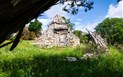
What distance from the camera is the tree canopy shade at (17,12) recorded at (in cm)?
160

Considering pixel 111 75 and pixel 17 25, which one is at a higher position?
pixel 17 25

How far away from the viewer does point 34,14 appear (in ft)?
5.67

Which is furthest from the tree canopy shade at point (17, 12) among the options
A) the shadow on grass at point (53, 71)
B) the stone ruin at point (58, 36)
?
the stone ruin at point (58, 36)

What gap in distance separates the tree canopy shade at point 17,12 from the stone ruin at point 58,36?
37.8 meters

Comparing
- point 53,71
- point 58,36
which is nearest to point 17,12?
point 53,71

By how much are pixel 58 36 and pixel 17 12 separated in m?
41.5

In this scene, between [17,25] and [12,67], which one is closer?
[17,25]

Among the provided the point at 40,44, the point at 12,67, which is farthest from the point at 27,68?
the point at 40,44

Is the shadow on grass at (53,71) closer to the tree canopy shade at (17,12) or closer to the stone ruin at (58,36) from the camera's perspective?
the tree canopy shade at (17,12)

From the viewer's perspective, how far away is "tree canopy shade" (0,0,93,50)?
1.60 meters

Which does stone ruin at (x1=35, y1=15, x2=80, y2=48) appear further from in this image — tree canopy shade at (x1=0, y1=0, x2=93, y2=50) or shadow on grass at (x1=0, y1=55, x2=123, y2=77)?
tree canopy shade at (x1=0, y1=0, x2=93, y2=50)

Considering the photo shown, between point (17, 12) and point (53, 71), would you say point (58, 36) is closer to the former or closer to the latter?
point (53, 71)

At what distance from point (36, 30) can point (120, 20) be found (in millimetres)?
61461

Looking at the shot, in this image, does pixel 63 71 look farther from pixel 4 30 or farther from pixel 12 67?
pixel 4 30
